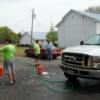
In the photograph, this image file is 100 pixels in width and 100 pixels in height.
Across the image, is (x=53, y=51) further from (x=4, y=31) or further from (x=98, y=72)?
(x=4, y=31)

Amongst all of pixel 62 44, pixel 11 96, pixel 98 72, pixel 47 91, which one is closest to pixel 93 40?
pixel 98 72

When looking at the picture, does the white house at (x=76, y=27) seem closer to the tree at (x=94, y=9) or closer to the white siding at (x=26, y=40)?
the white siding at (x=26, y=40)

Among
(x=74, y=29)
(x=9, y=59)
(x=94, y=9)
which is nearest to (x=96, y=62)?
(x=9, y=59)

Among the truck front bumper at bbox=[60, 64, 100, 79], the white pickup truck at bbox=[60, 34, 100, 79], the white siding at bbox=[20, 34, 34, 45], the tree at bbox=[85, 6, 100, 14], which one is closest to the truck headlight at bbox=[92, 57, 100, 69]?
the white pickup truck at bbox=[60, 34, 100, 79]

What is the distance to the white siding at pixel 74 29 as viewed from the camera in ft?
130

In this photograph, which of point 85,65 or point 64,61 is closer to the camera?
point 85,65

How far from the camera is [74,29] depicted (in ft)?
139

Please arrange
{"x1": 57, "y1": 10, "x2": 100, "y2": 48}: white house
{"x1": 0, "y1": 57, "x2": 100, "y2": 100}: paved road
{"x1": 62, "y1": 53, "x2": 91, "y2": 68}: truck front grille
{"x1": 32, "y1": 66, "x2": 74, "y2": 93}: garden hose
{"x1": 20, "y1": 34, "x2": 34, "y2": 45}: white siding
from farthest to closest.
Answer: {"x1": 20, "y1": 34, "x2": 34, "y2": 45}: white siding < {"x1": 57, "y1": 10, "x2": 100, "y2": 48}: white house < {"x1": 32, "y1": 66, "x2": 74, "y2": 93}: garden hose < {"x1": 62, "y1": 53, "x2": 91, "y2": 68}: truck front grille < {"x1": 0, "y1": 57, "x2": 100, "y2": 100}: paved road

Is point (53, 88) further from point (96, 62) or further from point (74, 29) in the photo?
point (74, 29)

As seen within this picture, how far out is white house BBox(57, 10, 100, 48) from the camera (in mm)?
39156

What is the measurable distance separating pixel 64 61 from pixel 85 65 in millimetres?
1260

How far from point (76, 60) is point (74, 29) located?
33.0 meters

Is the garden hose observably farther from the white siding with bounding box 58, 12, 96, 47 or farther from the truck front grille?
the white siding with bounding box 58, 12, 96, 47

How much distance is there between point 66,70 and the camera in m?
10.2
